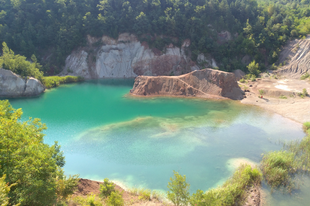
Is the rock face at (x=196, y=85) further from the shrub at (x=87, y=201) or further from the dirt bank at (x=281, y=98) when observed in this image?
the shrub at (x=87, y=201)

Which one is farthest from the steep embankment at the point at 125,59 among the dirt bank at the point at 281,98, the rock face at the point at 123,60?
the dirt bank at the point at 281,98

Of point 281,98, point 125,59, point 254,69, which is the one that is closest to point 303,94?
point 281,98

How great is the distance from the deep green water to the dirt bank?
231 centimetres

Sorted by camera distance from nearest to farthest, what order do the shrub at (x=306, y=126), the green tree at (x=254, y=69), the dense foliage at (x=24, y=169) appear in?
1. the dense foliage at (x=24, y=169)
2. the shrub at (x=306, y=126)
3. the green tree at (x=254, y=69)

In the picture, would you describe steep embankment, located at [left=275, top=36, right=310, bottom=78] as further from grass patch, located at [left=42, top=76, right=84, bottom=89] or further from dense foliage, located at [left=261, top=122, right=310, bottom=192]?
grass patch, located at [left=42, top=76, right=84, bottom=89]

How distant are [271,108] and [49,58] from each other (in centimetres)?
5975

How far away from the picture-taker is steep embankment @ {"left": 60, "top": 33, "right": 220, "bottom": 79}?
59.4 m

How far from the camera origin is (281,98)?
33406mm

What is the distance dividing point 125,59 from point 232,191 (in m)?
55.0

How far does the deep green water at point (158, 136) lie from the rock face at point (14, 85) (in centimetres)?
351

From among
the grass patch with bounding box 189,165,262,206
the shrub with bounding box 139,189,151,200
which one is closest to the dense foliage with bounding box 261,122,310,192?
the grass patch with bounding box 189,165,262,206

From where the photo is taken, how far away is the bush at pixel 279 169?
13844 mm

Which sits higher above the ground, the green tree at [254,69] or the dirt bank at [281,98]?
the green tree at [254,69]

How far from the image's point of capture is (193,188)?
45.2 ft
